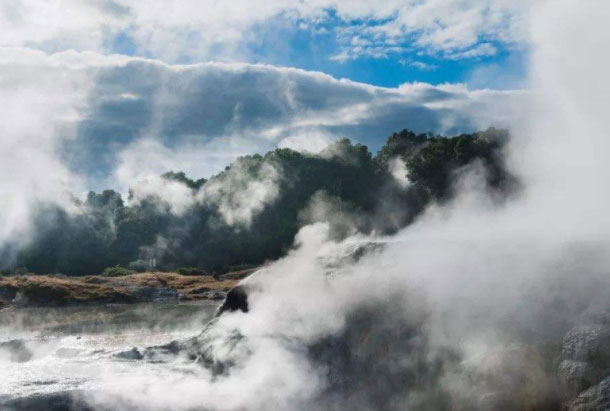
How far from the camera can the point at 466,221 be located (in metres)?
17.0

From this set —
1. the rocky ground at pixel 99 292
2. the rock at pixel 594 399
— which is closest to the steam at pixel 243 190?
the rocky ground at pixel 99 292

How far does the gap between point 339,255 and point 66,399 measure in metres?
5.67

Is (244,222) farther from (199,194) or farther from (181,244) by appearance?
(199,194)

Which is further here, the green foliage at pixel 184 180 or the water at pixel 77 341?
the green foliage at pixel 184 180

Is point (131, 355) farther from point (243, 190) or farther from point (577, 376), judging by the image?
point (243, 190)

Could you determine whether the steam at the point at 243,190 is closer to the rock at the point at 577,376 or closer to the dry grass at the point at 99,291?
the dry grass at the point at 99,291

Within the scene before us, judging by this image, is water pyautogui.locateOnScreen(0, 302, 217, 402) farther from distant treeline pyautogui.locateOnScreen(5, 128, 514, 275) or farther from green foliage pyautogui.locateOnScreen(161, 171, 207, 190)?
green foliage pyautogui.locateOnScreen(161, 171, 207, 190)

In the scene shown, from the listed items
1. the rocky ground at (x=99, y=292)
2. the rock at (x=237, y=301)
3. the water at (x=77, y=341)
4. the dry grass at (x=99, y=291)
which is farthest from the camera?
the dry grass at (x=99, y=291)

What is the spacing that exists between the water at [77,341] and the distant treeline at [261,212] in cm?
2897

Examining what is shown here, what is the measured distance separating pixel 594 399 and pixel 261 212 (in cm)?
6217

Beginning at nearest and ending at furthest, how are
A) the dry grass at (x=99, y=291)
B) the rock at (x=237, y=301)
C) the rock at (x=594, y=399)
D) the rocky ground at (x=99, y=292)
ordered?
the rock at (x=594, y=399) < the rock at (x=237, y=301) < the rocky ground at (x=99, y=292) < the dry grass at (x=99, y=291)

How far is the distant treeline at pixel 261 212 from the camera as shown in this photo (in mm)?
61125

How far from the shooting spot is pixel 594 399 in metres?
7.62

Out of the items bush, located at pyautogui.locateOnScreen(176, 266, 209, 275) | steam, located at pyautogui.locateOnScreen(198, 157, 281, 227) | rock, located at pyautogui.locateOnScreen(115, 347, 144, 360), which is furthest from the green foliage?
rock, located at pyautogui.locateOnScreen(115, 347, 144, 360)
